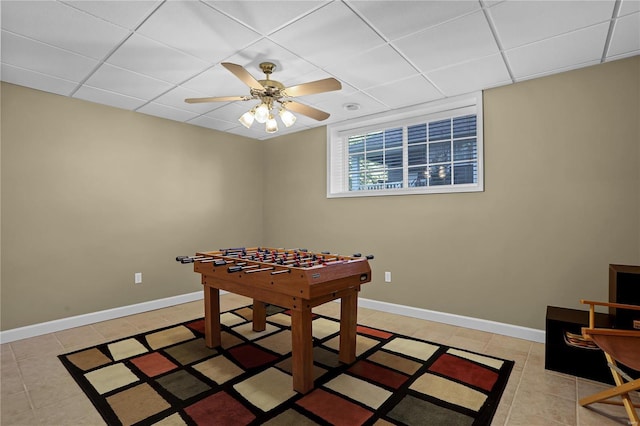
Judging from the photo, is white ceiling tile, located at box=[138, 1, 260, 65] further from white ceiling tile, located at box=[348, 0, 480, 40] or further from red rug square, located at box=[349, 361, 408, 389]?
red rug square, located at box=[349, 361, 408, 389]

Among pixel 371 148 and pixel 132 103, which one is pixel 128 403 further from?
pixel 371 148

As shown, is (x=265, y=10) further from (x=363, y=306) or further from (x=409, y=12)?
(x=363, y=306)

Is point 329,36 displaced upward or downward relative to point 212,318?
upward

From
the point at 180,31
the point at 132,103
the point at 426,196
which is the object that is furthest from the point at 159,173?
the point at 426,196

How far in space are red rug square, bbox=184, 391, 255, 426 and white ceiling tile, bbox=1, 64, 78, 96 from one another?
10.2ft

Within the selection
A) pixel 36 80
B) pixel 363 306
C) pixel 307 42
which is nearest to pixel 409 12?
pixel 307 42

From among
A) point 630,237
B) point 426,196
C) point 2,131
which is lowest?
point 630,237

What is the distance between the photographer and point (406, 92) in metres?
3.35

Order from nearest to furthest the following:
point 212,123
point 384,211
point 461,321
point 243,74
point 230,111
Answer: point 243,74
point 461,321
point 230,111
point 384,211
point 212,123

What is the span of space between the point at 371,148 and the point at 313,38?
2225 mm

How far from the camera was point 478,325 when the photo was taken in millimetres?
3336

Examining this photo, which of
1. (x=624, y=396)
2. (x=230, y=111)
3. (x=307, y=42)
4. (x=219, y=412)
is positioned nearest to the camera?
(x=624, y=396)

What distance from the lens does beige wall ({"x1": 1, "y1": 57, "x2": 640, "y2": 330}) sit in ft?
9.11

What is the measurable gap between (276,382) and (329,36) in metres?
2.49
